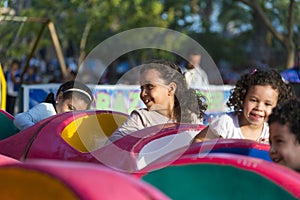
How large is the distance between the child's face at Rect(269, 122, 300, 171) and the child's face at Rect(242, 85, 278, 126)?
97 cm

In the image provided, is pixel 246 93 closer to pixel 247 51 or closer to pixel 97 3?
pixel 97 3

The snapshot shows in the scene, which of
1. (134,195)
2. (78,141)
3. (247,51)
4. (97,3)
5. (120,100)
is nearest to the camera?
(134,195)

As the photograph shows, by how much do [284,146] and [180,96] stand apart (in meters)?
1.76

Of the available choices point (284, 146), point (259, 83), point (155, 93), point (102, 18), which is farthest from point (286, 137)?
point (102, 18)

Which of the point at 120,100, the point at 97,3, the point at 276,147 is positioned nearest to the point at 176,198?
the point at 276,147

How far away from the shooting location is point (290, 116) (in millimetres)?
3137

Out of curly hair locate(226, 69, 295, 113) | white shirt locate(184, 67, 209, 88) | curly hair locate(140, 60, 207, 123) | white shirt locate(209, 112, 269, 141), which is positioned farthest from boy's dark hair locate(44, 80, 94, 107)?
white shirt locate(184, 67, 209, 88)

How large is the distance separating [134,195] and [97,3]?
15.6m

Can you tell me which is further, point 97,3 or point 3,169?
point 97,3

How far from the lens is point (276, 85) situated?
4270 millimetres

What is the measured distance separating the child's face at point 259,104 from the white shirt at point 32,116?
6.03ft

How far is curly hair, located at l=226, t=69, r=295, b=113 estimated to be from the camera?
4.27 m

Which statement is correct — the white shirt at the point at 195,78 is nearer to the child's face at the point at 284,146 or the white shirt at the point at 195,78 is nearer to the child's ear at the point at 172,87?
the child's ear at the point at 172,87

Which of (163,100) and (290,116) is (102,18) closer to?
(163,100)
